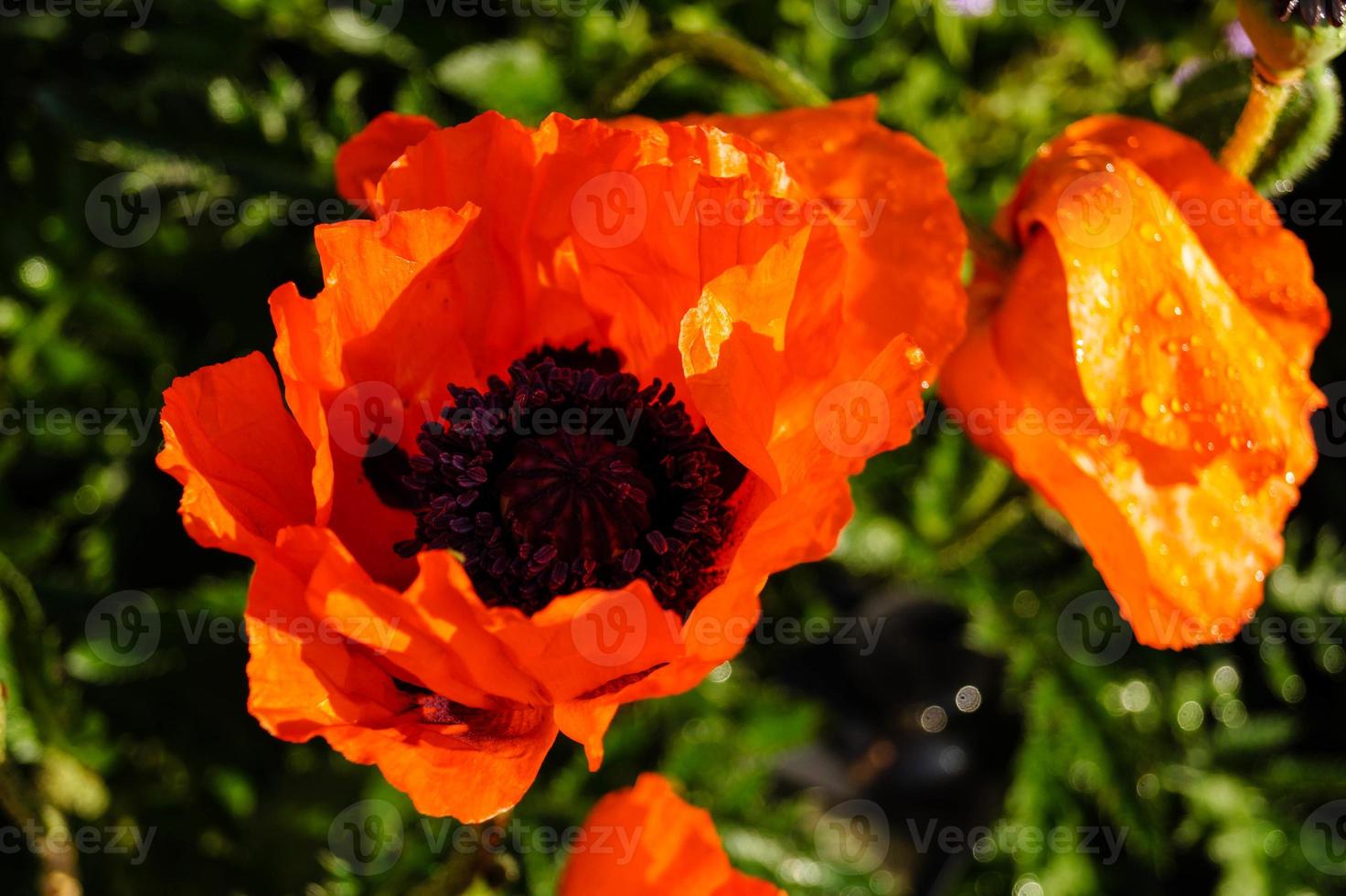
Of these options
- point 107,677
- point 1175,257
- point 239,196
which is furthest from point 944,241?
point 107,677

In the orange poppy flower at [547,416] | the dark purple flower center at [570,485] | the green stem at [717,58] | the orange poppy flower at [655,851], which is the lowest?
the orange poppy flower at [655,851]

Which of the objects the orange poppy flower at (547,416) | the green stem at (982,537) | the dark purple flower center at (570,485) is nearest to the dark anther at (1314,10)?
the orange poppy flower at (547,416)

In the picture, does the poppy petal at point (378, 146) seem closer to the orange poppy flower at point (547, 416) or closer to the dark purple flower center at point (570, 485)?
the orange poppy flower at point (547, 416)

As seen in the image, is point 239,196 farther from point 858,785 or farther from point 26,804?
point 858,785

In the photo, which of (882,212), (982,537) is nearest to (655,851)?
(882,212)

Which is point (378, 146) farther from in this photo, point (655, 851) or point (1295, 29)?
point (1295, 29)

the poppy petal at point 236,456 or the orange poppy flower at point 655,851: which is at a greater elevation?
the poppy petal at point 236,456

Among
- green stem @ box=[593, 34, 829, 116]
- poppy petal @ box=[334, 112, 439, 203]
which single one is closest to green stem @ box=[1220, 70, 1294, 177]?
green stem @ box=[593, 34, 829, 116]
